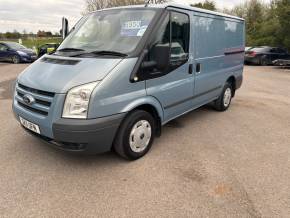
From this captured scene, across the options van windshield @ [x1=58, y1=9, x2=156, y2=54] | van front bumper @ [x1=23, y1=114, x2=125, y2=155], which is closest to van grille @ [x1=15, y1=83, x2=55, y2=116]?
van front bumper @ [x1=23, y1=114, x2=125, y2=155]

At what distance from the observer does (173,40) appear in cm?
418

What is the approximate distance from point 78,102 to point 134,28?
1.39 meters

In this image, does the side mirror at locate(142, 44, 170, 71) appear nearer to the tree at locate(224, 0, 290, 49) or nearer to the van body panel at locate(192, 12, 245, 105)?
the van body panel at locate(192, 12, 245, 105)

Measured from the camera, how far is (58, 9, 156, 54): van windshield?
150 inches

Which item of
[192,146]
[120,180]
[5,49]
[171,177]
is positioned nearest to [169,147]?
[192,146]

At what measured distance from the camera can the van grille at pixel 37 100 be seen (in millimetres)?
3322

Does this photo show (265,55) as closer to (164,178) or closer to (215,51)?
(215,51)

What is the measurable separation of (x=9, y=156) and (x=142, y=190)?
204 cm

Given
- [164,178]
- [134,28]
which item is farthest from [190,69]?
[164,178]

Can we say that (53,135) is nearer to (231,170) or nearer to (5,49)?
(231,170)

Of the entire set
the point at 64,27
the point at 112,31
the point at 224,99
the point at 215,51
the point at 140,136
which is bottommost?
the point at 140,136

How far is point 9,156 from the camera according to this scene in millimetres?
3949

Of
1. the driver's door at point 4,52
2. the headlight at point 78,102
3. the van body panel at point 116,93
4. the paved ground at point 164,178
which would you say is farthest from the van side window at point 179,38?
the driver's door at point 4,52

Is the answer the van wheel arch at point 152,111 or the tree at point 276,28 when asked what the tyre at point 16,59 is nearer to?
the van wheel arch at point 152,111
